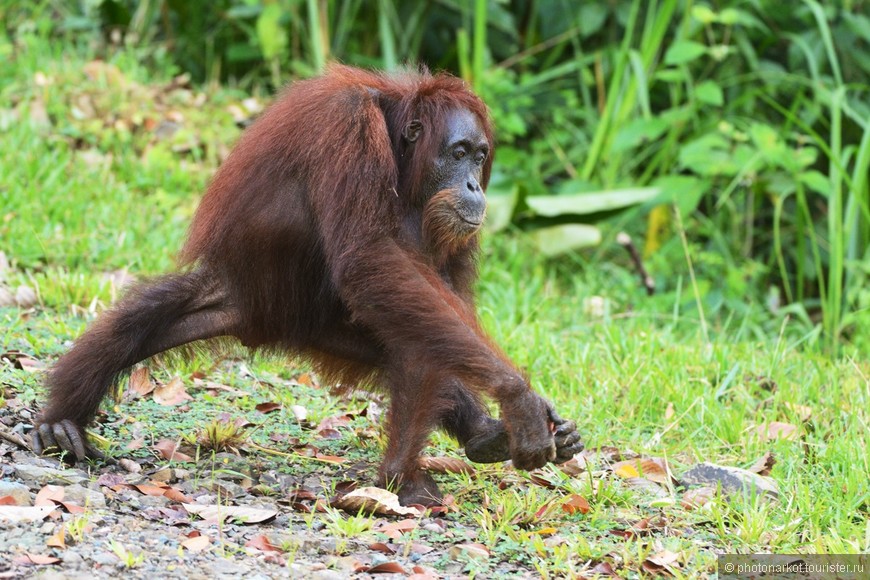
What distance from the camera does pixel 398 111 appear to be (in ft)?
11.9

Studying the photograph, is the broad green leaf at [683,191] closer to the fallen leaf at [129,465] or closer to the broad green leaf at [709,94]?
the broad green leaf at [709,94]

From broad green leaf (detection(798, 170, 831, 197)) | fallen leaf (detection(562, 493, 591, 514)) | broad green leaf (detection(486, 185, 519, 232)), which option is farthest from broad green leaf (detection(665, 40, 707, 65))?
fallen leaf (detection(562, 493, 591, 514))

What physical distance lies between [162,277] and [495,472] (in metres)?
1.30

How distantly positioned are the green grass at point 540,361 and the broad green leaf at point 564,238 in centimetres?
9

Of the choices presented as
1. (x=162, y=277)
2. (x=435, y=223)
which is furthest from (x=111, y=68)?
(x=435, y=223)

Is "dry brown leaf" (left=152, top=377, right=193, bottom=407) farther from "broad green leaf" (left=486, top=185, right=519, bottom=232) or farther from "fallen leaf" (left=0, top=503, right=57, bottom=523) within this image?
"broad green leaf" (left=486, top=185, right=519, bottom=232)

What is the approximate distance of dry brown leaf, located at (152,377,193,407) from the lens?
13.3 feet

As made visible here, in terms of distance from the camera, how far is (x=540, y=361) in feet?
15.4

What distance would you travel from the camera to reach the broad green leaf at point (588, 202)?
20.9 feet

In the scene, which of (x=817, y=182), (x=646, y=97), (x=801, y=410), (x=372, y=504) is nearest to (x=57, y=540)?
(x=372, y=504)

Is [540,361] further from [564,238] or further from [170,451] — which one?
[564,238]

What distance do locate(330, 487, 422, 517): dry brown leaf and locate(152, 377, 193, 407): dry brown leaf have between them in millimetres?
1055

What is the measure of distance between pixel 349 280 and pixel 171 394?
1.17 meters

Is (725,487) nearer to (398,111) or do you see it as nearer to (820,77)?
(398,111)
